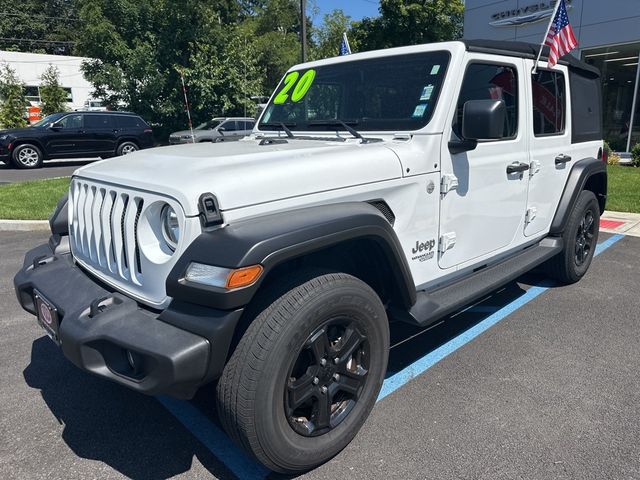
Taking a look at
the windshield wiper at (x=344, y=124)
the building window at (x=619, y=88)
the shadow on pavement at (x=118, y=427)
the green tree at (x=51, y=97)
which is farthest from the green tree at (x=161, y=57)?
the shadow on pavement at (x=118, y=427)

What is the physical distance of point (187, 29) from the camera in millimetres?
21500

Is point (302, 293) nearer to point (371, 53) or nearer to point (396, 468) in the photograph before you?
point (396, 468)

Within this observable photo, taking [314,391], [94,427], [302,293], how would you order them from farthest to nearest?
[94,427] → [314,391] → [302,293]

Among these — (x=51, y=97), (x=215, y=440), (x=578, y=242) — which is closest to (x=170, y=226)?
(x=215, y=440)

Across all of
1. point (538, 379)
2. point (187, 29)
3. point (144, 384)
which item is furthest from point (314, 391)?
point (187, 29)

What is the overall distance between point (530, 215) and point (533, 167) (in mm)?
385

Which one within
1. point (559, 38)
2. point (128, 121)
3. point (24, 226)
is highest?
point (559, 38)

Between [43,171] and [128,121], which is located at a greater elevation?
[128,121]

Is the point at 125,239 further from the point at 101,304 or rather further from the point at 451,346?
the point at 451,346

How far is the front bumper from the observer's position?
191cm

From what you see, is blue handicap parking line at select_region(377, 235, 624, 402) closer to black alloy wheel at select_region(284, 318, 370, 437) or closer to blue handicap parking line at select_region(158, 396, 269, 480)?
black alloy wheel at select_region(284, 318, 370, 437)

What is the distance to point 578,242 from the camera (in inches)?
188

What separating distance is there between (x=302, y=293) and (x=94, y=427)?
1512 mm

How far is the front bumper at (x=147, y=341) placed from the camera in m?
1.91
